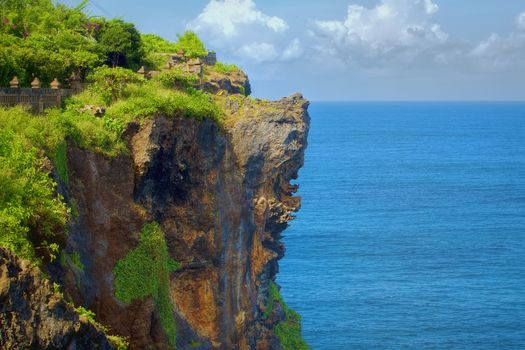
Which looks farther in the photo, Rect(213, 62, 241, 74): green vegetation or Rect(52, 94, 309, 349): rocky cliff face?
Rect(213, 62, 241, 74): green vegetation

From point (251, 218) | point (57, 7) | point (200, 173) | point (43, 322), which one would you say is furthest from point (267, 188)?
point (43, 322)

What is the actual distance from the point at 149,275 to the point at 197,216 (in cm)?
618

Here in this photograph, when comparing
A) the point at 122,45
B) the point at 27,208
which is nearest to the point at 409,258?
the point at 122,45

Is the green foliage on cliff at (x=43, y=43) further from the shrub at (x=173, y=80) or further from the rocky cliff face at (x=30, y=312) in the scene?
the rocky cliff face at (x=30, y=312)

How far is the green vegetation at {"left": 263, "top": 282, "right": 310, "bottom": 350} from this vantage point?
189ft

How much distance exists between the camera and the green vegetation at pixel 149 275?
33281 mm

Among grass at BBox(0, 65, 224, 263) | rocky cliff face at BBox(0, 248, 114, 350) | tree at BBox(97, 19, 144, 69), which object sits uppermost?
tree at BBox(97, 19, 144, 69)

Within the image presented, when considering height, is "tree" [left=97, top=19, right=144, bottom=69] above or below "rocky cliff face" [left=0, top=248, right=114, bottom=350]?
above

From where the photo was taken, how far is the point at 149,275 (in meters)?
34.4

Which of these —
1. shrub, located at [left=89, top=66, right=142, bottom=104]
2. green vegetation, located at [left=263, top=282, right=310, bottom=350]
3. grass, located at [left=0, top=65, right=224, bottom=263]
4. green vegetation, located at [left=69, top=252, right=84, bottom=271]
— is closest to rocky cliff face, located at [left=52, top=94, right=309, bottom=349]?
green vegetation, located at [left=69, top=252, right=84, bottom=271]

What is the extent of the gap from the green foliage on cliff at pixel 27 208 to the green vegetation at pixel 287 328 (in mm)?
30686

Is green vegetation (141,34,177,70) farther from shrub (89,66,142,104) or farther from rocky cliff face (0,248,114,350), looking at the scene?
rocky cliff face (0,248,114,350)

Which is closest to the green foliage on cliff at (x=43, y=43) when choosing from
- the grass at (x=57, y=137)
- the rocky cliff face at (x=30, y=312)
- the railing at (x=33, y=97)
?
the grass at (x=57, y=137)

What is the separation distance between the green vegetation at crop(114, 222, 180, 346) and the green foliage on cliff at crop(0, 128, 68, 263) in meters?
6.97
